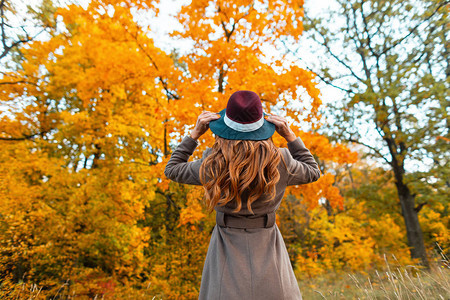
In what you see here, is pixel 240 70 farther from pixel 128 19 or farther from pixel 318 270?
pixel 318 270

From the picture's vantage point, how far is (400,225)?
11336 mm

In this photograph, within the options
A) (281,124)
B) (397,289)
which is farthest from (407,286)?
(281,124)

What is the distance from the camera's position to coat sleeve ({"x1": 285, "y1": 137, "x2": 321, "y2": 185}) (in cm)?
149

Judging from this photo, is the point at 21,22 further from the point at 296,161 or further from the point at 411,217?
the point at 411,217

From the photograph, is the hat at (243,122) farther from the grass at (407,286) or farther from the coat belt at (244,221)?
the grass at (407,286)

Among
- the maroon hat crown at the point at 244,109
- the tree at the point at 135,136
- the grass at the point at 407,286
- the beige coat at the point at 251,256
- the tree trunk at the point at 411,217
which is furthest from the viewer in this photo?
the tree trunk at the point at 411,217

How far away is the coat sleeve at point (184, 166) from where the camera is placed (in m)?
1.52

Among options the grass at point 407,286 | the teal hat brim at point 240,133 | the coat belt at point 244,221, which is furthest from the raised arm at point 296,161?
the grass at point 407,286

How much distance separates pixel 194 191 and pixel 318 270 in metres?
6.30

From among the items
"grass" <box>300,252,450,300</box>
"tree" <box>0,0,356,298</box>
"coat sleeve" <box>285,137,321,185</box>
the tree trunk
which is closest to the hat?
"coat sleeve" <box>285,137,321,185</box>

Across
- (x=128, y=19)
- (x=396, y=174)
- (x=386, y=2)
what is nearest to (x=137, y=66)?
(x=128, y=19)

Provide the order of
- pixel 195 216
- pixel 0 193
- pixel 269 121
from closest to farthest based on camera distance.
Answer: pixel 269 121
pixel 0 193
pixel 195 216

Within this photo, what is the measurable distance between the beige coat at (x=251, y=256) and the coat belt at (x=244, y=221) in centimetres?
2

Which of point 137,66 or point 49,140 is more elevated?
point 137,66
